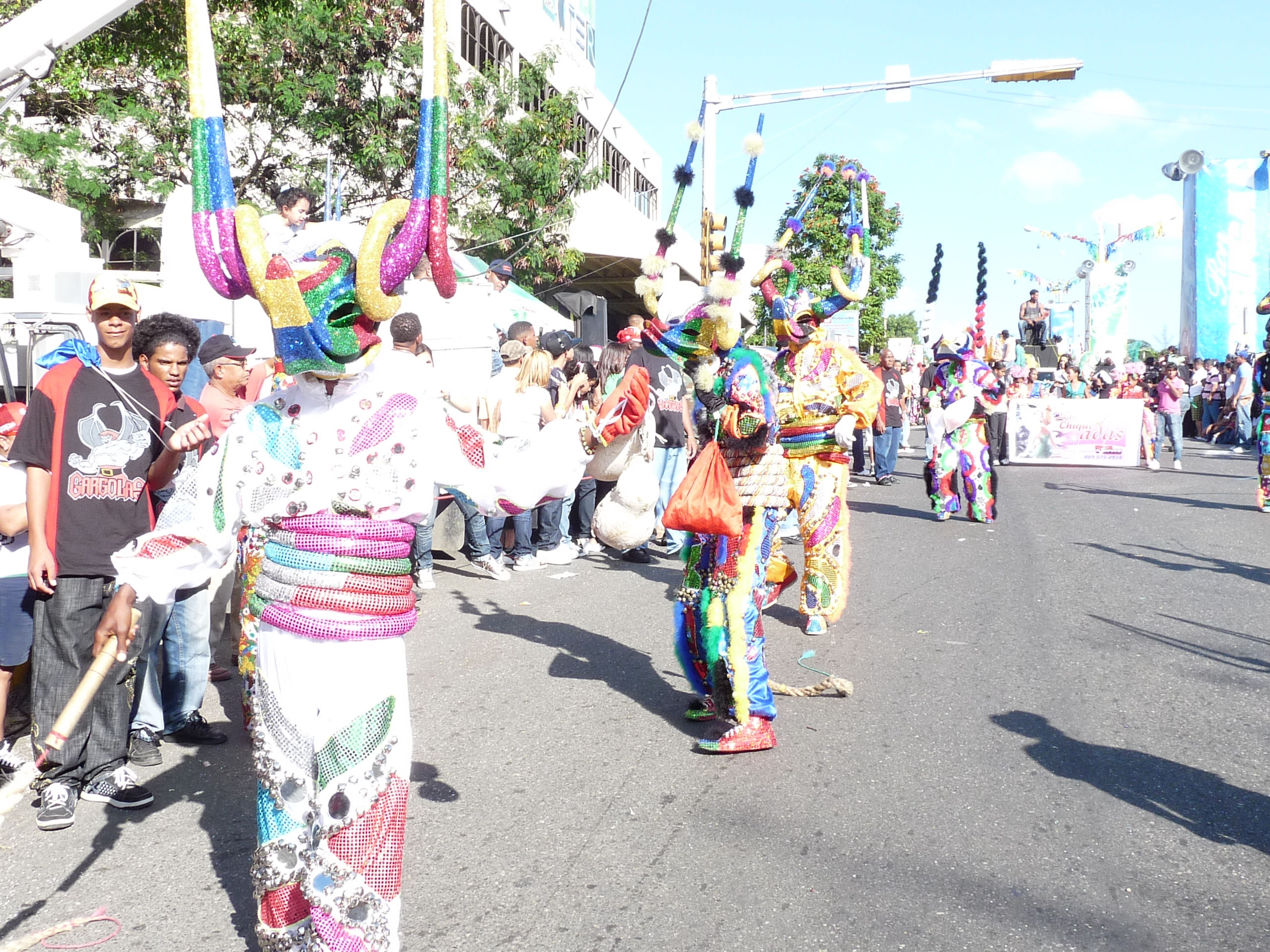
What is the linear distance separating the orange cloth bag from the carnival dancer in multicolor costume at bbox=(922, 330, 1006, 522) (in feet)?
23.4

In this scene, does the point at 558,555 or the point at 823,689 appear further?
Answer: the point at 558,555

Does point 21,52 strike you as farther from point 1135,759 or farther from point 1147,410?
point 1147,410

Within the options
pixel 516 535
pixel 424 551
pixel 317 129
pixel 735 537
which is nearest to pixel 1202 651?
pixel 735 537

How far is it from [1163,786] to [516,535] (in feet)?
19.1

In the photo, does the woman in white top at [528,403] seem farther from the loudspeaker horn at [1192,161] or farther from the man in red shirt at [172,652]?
the loudspeaker horn at [1192,161]

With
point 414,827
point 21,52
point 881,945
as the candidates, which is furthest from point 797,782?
point 21,52

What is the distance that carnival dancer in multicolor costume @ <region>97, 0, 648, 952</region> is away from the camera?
2.64 metres

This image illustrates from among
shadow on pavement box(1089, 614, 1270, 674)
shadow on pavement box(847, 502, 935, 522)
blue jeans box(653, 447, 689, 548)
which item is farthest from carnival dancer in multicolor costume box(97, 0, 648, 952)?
shadow on pavement box(847, 502, 935, 522)

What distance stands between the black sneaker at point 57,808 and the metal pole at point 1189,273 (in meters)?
36.6

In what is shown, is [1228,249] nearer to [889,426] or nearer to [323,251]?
[889,426]

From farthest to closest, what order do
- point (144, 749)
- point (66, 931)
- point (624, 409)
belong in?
point (144, 749), point (624, 409), point (66, 931)

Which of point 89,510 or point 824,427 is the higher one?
point 824,427

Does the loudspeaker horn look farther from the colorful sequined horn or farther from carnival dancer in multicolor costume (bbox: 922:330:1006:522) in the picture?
the colorful sequined horn

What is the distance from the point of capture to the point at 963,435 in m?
12.1
